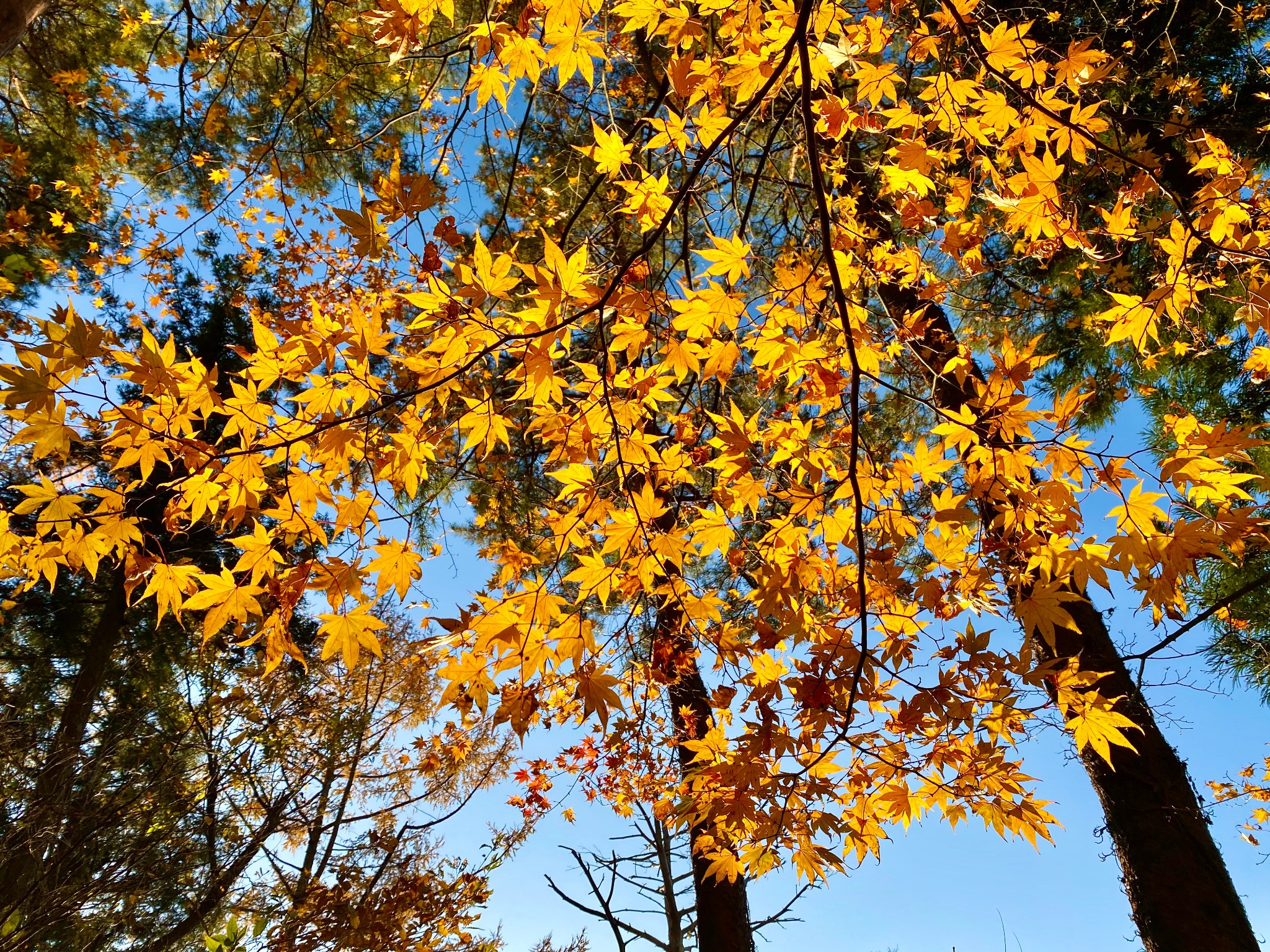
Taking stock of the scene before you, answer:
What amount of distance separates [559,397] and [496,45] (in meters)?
0.76

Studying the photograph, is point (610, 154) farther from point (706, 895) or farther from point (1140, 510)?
point (706, 895)

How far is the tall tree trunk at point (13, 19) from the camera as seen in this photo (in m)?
2.00

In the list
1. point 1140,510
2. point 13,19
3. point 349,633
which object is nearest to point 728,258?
point 1140,510

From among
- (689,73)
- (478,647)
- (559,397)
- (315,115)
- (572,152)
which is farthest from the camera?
(315,115)

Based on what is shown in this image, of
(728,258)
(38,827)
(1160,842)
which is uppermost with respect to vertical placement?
(728,258)

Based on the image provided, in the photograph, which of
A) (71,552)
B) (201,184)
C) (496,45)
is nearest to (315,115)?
(201,184)

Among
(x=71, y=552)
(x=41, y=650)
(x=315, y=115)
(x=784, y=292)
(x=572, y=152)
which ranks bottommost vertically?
(x=71, y=552)

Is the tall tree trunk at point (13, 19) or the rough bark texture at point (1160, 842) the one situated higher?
the tall tree trunk at point (13, 19)

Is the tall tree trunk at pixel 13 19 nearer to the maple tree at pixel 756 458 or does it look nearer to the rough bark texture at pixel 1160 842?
the maple tree at pixel 756 458

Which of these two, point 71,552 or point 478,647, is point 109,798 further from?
point 478,647

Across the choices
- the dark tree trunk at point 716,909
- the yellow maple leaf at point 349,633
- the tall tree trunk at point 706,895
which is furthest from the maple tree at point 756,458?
the dark tree trunk at point 716,909

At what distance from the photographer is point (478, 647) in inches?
48.4

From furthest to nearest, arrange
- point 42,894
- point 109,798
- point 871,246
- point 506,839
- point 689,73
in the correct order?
point 506,839
point 109,798
point 42,894
point 871,246
point 689,73

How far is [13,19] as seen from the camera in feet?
6.61
